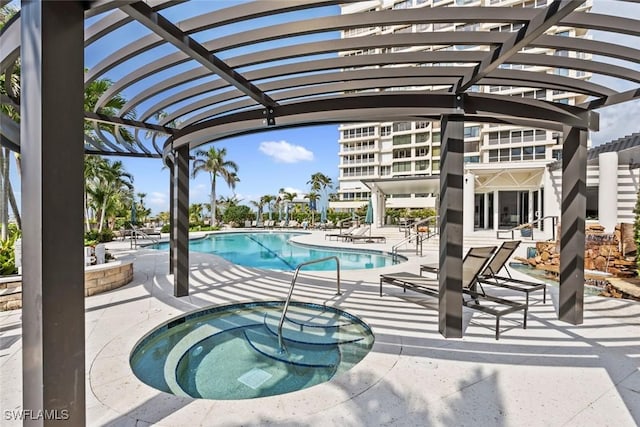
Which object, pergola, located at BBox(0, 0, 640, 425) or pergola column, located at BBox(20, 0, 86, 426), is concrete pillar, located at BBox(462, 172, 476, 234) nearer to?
pergola, located at BBox(0, 0, 640, 425)

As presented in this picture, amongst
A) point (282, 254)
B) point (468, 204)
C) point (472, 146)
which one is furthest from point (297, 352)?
point (472, 146)

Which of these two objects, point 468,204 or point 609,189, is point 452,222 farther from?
point 468,204

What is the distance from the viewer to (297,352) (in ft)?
14.8

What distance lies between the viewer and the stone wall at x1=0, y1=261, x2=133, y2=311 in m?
5.78

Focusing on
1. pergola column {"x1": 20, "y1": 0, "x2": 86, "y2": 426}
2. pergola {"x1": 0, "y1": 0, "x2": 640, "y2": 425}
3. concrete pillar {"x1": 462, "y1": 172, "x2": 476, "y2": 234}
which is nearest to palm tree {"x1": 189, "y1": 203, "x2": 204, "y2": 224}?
concrete pillar {"x1": 462, "y1": 172, "x2": 476, "y2": 234}

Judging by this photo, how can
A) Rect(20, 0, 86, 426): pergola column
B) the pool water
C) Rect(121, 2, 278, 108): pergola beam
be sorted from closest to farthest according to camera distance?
1. Rect(20, 0, 86, 426): pergola column
2. Rect(121, 2, 278, 108): pergola beam
3. the pool water

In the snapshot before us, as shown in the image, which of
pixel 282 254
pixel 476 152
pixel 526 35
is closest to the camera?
pixel 526 35

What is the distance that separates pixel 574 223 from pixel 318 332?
4.45 metres

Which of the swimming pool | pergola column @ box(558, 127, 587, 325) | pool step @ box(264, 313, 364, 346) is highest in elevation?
pergola column @ box(558, 127, 587, 325)

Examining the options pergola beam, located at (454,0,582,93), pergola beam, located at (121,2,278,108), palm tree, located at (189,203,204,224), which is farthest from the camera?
palm tree, located at (189,203,204,224)

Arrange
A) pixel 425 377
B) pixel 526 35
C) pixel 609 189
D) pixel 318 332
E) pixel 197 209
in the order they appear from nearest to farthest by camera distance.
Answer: pixel 526 35
pixel 425 377
pixel 318 332
pixel 609 189
pixel 197 209

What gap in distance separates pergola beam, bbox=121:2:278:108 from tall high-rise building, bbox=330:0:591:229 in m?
11.4

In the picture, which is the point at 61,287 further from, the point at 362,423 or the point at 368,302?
the point at 368,302

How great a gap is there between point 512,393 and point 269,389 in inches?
101
